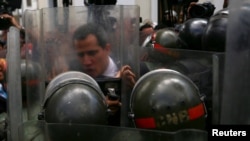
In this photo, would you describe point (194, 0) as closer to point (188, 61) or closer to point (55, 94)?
point (188, 61)

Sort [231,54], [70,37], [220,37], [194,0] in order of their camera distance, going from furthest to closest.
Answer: [194,0]
[220,37]
[70,37]
[231,54]

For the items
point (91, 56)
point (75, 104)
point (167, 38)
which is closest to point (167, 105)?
point (75, 104)

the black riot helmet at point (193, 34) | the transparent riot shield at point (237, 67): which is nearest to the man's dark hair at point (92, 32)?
the black riot helmet at point (193, 34)

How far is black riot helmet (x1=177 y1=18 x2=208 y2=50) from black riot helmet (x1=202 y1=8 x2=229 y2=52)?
1.20 ft

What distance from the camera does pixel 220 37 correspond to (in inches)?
76.0

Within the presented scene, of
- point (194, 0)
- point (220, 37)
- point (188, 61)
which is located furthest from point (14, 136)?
point (194, 0)

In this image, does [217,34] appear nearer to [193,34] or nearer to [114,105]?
[193,34]

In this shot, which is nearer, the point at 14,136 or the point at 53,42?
the point at 14,136

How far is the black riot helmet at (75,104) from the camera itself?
4.18 ft

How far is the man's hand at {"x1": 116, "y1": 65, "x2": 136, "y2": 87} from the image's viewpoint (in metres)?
1.77

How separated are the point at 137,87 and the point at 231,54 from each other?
55 cm

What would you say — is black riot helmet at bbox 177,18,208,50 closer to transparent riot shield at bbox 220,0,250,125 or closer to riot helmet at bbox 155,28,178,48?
riot helmet at bbox 155,28,178,48

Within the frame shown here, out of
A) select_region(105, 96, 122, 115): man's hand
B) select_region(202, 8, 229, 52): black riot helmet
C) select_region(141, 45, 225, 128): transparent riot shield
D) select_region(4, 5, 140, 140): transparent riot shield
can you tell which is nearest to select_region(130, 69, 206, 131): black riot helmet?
select_region(141, 45, 225, 128): transparent riot shield

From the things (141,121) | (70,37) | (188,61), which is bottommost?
(141,121)
